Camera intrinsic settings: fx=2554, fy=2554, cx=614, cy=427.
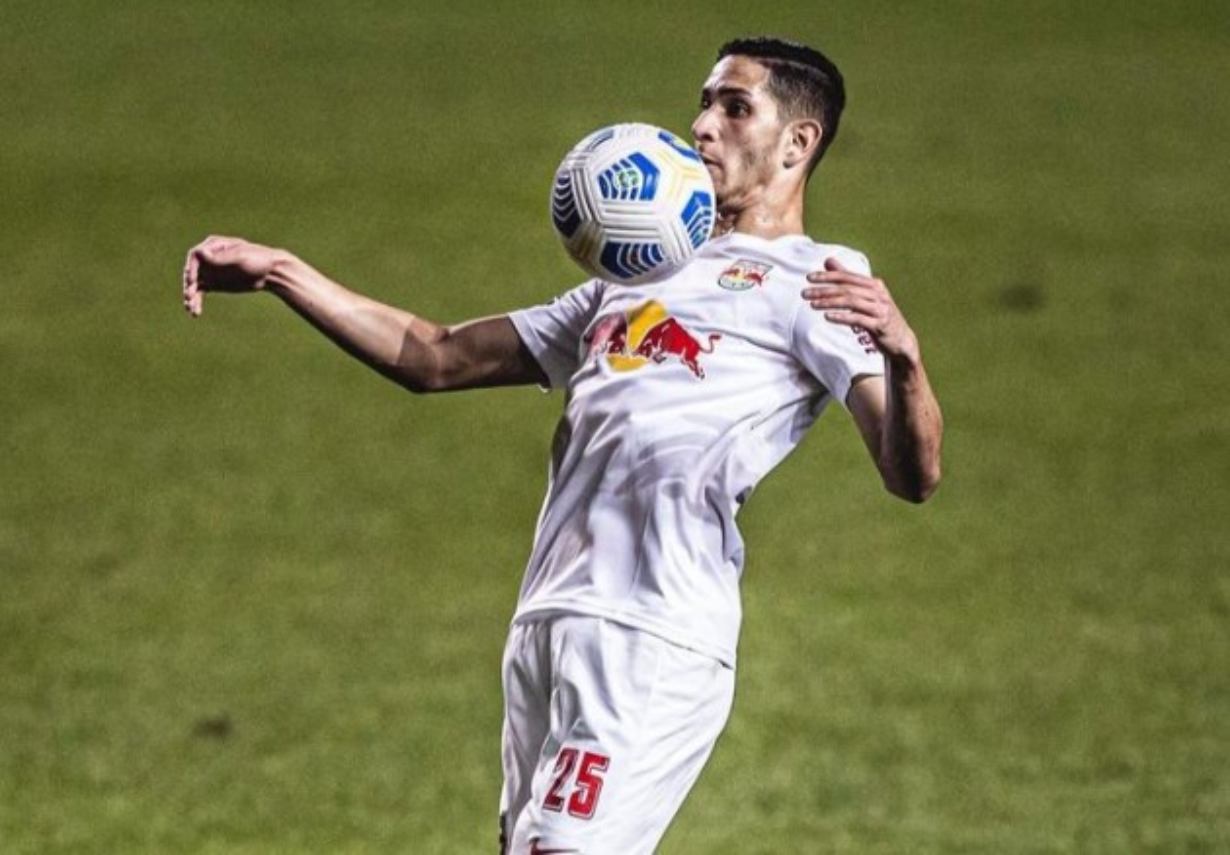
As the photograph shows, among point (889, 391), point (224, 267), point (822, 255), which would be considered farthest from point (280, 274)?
point (889, 391)

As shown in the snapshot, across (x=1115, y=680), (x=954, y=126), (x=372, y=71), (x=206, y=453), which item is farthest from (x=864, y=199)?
(x=1115, y=680)

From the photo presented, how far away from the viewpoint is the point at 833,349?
573 cm

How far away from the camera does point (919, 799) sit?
8.88 meters

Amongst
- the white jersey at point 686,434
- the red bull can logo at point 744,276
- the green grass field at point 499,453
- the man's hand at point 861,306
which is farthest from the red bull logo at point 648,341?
the green grass field at point 499,453

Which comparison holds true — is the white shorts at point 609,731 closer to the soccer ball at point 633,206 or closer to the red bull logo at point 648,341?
the red bull logo at point 648,341

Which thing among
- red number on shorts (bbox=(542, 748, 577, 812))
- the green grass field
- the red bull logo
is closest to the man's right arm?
the red bull logo

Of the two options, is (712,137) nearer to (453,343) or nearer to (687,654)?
(453,343)

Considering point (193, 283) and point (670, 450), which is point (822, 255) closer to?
point (670, 450)

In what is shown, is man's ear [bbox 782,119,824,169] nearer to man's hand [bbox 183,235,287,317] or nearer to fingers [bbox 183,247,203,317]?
man's hand [bbox 183,235,287,317]

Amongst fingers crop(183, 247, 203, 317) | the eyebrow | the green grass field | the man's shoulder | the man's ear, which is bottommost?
the green grass field

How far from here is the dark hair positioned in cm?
619

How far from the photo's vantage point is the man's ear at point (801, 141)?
6137 millimetres

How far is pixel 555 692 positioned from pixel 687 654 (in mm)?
305

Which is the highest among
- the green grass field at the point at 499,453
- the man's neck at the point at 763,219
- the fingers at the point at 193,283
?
the man's neck at the point at 763,219
